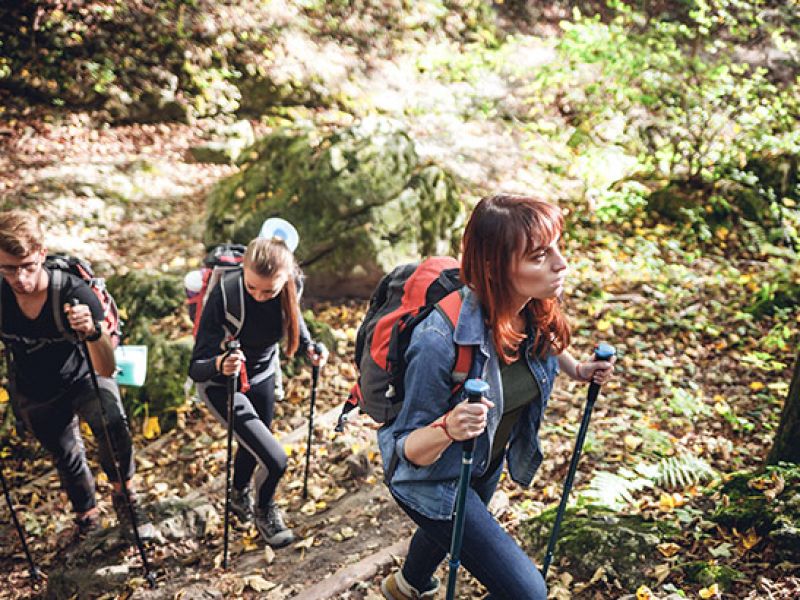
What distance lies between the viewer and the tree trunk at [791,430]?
3637 mm

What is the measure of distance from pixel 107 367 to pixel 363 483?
2217mm

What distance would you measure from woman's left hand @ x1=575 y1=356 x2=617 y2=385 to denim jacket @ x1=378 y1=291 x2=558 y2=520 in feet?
0.62

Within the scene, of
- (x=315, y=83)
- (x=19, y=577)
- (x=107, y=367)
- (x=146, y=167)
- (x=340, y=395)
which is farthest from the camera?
(x=315, y=83)

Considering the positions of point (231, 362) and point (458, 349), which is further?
point (231, 362)

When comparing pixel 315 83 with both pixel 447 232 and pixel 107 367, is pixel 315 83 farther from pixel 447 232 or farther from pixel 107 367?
pixel 107 367

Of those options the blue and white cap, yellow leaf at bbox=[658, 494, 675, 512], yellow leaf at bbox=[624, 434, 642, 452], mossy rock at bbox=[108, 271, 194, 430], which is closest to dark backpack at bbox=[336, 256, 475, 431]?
the blue and white cap

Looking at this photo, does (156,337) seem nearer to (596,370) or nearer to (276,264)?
(276,264)

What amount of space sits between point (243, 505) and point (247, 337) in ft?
4.99

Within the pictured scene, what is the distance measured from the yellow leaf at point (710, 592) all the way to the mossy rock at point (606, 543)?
1.11 feet

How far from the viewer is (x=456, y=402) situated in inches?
97.0

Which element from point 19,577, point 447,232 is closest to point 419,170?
point 447,232

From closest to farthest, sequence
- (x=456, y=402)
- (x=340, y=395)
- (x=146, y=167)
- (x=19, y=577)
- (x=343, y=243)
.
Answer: (x=456, y=402) → (x=19, y=577) → (x=340, y=395) → (x=343, y=243) → (x=146, y=167)

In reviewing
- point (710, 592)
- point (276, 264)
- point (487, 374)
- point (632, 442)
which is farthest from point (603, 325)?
point (487, 374)

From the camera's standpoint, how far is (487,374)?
2488 mm
